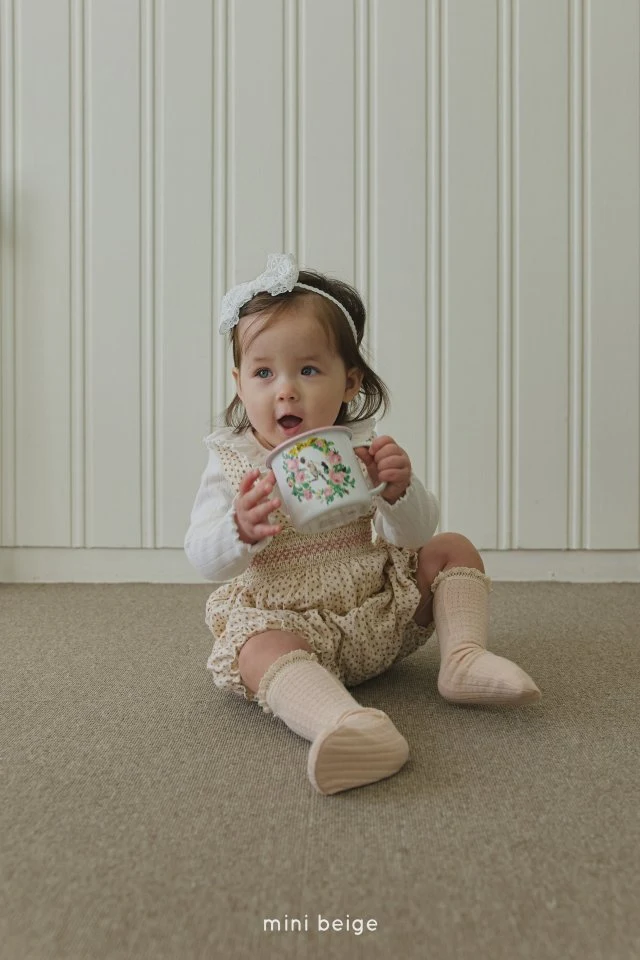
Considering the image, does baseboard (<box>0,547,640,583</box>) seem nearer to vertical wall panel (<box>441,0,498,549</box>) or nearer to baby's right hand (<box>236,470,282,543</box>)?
vertical wall panel (<box>441,0,498,549</box>)

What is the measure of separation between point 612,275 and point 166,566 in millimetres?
1130

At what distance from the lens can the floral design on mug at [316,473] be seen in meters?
0.84

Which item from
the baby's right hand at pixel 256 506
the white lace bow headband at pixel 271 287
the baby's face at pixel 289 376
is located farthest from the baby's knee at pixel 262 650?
the white lace bow headband at pixel 271 287

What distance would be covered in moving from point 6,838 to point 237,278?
138 centimetres

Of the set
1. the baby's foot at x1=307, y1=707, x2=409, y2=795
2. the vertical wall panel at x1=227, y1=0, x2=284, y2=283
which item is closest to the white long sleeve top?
the baby's foot at x1=307, y1=707, x2=409, y2=795

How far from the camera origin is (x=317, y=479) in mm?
841

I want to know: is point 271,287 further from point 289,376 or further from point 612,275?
point 612,275

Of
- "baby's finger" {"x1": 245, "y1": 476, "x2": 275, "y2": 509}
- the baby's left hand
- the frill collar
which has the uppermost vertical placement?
the frill collar

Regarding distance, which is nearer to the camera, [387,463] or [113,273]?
[387,463]

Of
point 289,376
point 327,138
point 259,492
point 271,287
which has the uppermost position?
point 327,138

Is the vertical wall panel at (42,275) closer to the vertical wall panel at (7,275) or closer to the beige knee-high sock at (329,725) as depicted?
the vertical wall panel at (7,275)

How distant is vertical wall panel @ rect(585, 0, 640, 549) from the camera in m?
1.79

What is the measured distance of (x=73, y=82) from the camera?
5.98ft

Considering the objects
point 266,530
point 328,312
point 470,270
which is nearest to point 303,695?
point 266,530
